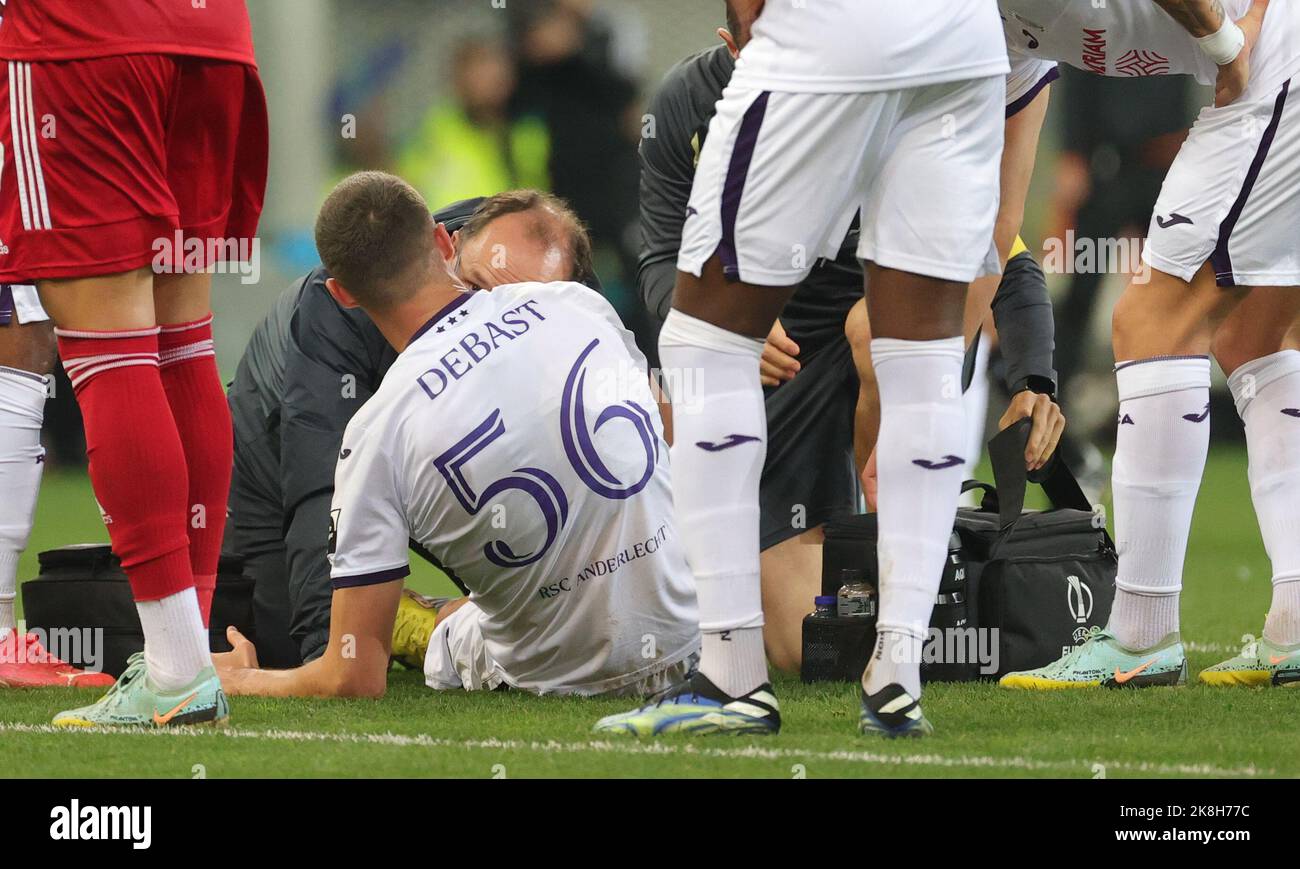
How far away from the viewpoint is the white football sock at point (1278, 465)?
3.41 m

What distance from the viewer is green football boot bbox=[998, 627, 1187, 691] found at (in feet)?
10.9

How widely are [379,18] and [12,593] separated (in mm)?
5988

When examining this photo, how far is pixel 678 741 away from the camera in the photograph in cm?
248

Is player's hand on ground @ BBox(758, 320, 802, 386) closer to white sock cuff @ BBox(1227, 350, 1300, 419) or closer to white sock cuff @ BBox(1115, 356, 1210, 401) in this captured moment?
white sock cuff @ BBox(1115, 356, 1210, 401)

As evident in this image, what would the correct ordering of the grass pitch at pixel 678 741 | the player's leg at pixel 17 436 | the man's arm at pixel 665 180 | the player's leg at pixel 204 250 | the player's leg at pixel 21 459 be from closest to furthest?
1. the grass pitch at pixel 678 741
2. the player's leg at pixel 204 250
3. the player's leg at pixel 21 459
4. the player's leg at pixel 17 436
5. the man's arm at pixel 665 180

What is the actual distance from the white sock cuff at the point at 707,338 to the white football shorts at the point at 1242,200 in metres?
1.18

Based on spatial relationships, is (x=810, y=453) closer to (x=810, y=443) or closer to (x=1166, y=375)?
(x=810, y=443)

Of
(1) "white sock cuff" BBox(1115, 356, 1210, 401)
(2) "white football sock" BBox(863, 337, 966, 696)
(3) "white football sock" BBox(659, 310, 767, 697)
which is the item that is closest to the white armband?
(1) "white sock cuff" BBox(1115, 356, 1210, 401)

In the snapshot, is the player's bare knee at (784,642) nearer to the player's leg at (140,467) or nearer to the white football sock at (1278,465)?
the white football sock at (1278,465)

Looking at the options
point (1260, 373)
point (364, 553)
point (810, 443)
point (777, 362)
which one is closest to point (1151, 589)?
point (1260, 373)

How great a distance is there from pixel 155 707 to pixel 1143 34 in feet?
7.47

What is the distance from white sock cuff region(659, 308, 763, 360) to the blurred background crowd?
5595mm

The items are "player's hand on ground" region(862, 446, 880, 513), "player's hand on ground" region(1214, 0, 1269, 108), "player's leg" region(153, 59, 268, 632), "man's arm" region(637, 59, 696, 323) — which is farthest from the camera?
"man's arm" region(637, 59, 696, 323)

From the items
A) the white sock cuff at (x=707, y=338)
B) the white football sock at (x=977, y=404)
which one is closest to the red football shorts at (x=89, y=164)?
the white sock cuff at (x=707, y=338)
